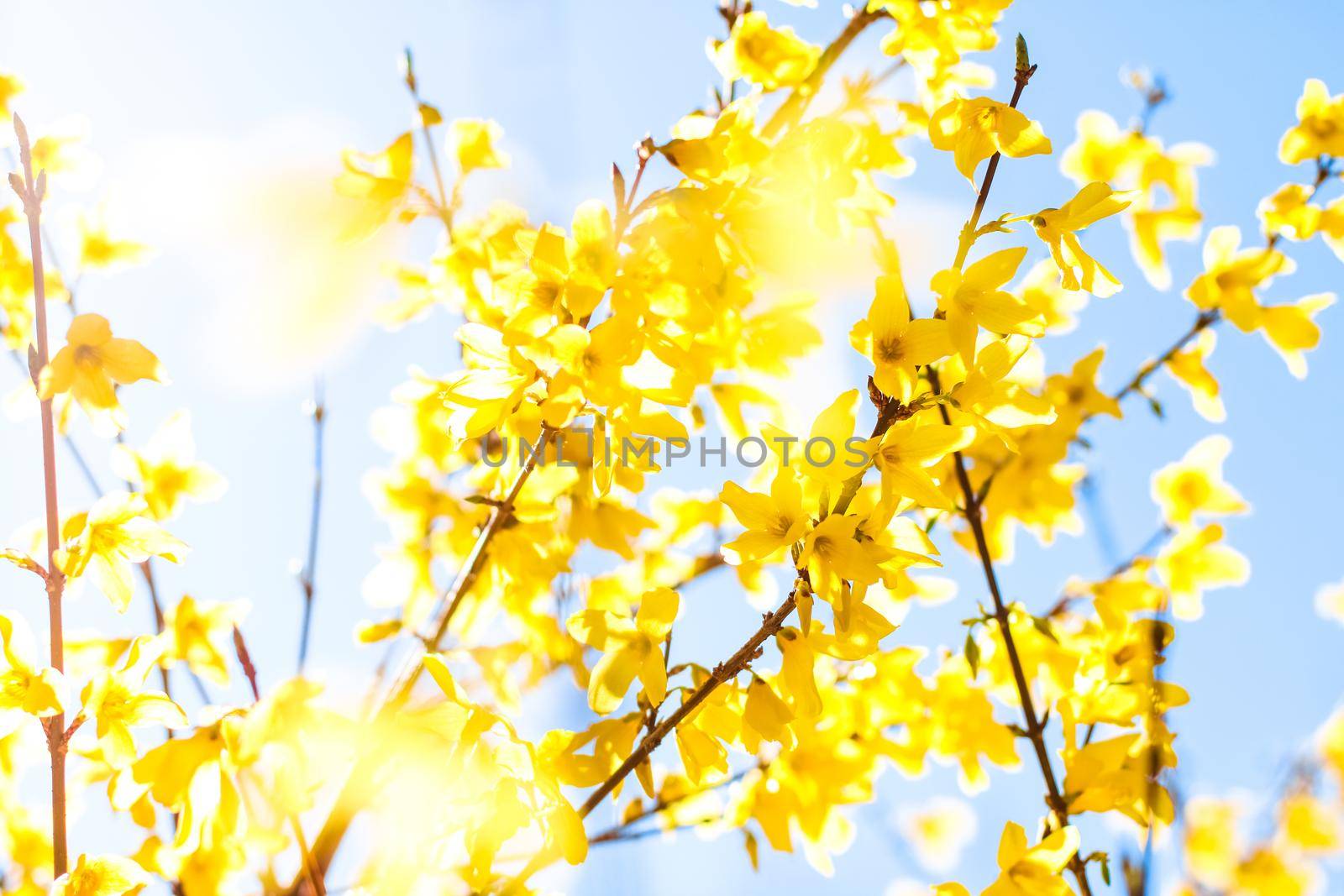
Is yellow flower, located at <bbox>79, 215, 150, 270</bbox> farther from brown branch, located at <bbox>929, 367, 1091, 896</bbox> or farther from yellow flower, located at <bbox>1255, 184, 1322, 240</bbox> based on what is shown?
yellow flower, located at <bbox>1255, 184, 1322, 240</bbox>

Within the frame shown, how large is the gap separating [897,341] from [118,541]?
986mm

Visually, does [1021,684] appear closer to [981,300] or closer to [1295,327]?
[981,300]

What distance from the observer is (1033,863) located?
1.10 metres

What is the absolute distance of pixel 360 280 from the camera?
1.82 metres

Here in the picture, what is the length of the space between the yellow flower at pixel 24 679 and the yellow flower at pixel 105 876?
18 cm

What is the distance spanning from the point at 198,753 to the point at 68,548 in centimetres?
29

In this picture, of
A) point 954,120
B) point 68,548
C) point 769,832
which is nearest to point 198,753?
point 68,548

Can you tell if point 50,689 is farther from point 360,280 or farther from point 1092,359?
point 1092,359

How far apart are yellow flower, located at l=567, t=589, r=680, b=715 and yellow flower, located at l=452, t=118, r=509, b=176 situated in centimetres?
93

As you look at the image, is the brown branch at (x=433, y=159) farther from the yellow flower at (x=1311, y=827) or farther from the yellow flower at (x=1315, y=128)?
the yellow flower at (x=1311, y=827)

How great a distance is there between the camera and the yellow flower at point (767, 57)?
1.46m

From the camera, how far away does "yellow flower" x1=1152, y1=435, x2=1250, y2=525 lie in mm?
1866

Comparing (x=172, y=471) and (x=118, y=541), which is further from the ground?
(x=172, y=471)

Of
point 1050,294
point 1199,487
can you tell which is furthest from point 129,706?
point 1199,487
